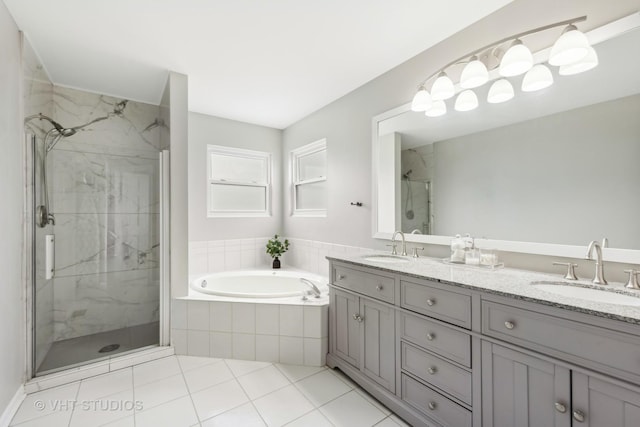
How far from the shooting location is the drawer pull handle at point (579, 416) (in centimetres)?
98

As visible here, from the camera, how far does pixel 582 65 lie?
1349 millimetres

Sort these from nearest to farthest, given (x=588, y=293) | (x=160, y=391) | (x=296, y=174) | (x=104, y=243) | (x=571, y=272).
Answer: (x=588, y=293)
(x=571, y=272)
(x=160, y=391)
(x=104, y=243)
(x=296, y=174)

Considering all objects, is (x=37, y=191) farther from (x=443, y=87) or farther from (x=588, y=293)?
(x=588, y=293)

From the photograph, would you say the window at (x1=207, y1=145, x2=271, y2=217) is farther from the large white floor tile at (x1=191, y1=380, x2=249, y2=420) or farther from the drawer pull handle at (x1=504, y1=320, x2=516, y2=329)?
the drawer pull handle at (x1=504, y1=320, x2=516, y2=329)

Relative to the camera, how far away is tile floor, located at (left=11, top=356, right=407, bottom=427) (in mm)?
1615

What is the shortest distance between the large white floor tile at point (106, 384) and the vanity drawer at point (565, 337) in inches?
89.0

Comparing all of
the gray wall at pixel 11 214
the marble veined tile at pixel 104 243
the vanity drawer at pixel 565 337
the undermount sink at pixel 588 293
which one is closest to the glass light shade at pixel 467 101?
the undermount sink at pixel 588 293

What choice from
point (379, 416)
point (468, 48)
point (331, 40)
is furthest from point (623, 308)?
point (331, 40)

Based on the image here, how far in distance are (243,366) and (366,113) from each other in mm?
2342

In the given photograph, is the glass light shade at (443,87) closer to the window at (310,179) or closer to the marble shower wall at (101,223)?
the window at (310,179)

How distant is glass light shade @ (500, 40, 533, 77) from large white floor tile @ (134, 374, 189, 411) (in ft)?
8.86

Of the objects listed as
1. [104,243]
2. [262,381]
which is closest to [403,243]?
[262,381]

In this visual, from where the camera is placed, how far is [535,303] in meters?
1.07

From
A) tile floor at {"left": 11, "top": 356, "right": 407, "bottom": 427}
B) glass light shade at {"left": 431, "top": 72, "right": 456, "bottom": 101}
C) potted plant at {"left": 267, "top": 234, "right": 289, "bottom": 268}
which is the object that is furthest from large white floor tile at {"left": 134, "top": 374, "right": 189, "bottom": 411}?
glass light shade at {"left": 431, "top": 72, "right": 456, "bottom": 101}
